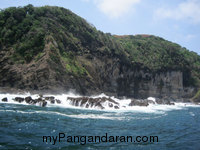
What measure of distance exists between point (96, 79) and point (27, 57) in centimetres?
1730

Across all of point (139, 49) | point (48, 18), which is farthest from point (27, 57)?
point (139, 49)

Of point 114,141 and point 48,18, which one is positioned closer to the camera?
point 114,141

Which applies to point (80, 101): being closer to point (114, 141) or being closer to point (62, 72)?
point (62, 72)

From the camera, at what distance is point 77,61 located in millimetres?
50906

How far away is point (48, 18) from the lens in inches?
Result: 2007

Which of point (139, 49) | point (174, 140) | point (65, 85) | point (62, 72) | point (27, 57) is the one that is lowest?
point (174, 140)

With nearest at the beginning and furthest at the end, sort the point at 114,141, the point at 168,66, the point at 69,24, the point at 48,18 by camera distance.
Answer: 1. the point at 114,141
2. the point at 48,18
3. the point at 69,24
4. the point at 168,66

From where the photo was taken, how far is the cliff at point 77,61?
135ft

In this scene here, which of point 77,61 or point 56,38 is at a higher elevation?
point 56,38

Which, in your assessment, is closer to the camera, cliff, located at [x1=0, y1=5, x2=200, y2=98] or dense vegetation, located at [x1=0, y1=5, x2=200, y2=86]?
cliff, located at [x1=0, y1=5, x2=200, y2=98]

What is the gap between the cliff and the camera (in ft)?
135

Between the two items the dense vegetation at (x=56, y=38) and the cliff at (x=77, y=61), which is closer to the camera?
the cliff at (x=77, y=61)

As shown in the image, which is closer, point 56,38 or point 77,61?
point 56,38

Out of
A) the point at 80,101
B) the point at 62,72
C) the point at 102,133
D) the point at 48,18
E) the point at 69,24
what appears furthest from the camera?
the point at 69,24
